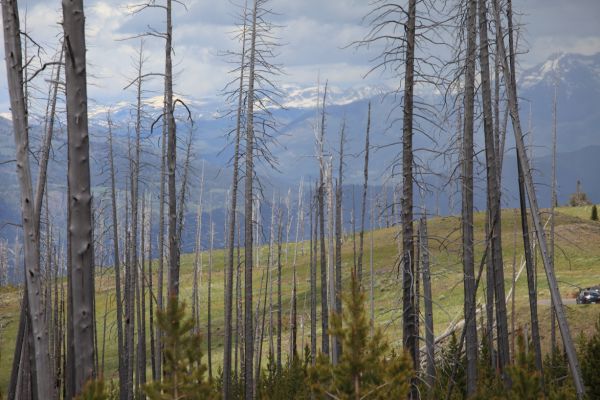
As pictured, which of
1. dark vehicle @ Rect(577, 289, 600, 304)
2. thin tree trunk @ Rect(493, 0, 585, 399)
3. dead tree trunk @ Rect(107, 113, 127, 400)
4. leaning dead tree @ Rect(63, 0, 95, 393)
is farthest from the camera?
dark vehicle @ Rect(577, 289, 600, 304)

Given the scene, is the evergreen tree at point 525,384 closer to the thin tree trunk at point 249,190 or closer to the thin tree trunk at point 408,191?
the thin tree trunk at point 408,191

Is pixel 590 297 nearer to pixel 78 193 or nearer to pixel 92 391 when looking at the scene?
pixel 92 391

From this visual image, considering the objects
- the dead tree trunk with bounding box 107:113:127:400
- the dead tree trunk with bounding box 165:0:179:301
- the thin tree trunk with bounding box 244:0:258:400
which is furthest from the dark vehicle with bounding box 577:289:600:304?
the dead tree trunk with bounding box 165:0:179:301

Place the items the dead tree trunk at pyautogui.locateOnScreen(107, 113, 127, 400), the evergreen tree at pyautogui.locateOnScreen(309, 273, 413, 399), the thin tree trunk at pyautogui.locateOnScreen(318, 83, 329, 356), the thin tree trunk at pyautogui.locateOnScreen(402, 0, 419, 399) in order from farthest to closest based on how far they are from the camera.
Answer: the dead tree trunk at pyautogui.locateOnScreen(107, 113, 127, 400) < the thin tree trunk at pyautogui.locateOnScreen(318, 83, 329, 356) < the thin tree trunk at pyautogui.locateOnScreen(402, 0, 419, 399) < the evergreen tree at pyautogui.locateOnScreen(309, 273, 413, 399)

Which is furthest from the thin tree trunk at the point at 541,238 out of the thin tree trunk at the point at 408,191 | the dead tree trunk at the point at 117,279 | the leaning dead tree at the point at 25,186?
the dead tree trunk at the point at 117,279

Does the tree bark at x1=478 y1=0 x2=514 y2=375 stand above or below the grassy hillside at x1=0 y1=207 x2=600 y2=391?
above

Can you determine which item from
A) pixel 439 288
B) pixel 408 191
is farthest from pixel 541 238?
pixel 439 288

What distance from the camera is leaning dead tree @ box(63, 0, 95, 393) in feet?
19.4

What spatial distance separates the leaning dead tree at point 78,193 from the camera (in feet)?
19.4

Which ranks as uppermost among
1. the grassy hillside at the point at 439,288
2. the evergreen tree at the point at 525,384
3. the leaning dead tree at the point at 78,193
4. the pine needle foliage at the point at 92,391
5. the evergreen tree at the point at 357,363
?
the leaning dead tree at the point at 78,193

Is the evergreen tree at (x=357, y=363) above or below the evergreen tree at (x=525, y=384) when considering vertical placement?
above

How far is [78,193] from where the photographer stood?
19.5ft

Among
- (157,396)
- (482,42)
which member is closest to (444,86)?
(482,42)

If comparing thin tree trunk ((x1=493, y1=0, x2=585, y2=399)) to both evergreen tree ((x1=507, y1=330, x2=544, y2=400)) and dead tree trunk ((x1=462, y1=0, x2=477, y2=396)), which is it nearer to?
evergreen tree ((x1=507, y1=330, x2=544, y2=400))
